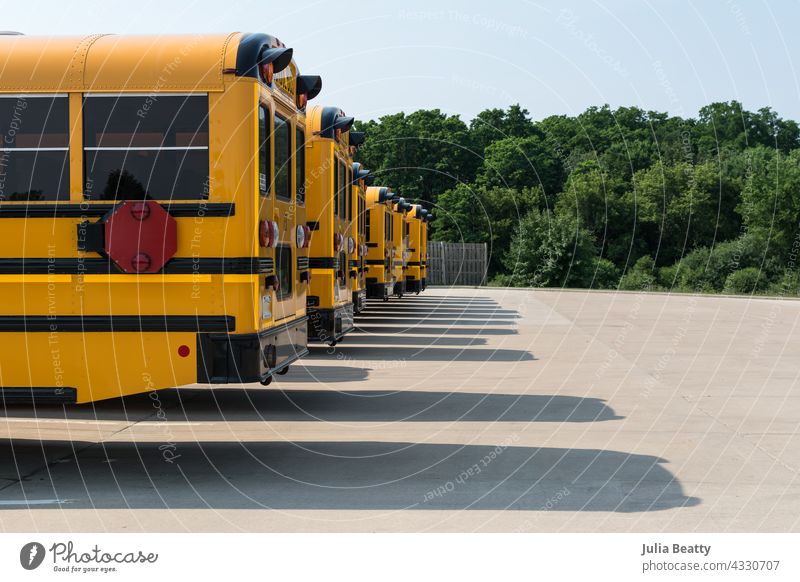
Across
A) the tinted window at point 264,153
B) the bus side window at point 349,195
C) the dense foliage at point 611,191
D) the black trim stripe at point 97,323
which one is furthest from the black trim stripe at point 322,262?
the dense foliage at point 611,191

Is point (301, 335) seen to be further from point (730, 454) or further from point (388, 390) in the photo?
point (730, 454)

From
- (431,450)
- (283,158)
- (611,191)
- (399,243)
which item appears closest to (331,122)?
(283,158)

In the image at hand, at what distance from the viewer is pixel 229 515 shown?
6.04 m

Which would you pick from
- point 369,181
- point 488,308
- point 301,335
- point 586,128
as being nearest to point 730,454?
point 301,335

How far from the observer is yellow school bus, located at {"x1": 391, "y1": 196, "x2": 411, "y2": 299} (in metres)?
25.7

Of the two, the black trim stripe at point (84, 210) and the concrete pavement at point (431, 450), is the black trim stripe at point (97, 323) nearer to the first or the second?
the black trim stripe at point (84, 210)

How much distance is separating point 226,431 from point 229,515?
3.14 metres

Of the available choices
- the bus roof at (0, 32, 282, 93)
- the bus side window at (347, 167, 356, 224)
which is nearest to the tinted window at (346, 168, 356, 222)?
the bus side window at (347, 167, 356, 224)

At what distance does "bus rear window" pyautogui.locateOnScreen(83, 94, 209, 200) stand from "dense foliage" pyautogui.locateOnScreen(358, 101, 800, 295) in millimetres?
35749

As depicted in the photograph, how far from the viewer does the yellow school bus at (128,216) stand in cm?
702

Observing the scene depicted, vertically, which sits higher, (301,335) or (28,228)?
(28,228)

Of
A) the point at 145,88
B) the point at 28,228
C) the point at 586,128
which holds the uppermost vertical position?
the point at 586,128

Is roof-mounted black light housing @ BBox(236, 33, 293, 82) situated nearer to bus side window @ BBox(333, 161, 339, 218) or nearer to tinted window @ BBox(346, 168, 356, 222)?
bus side window @ BBox(333, 161, 339, 218)

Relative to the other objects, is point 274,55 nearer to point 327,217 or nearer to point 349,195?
point 327,217
